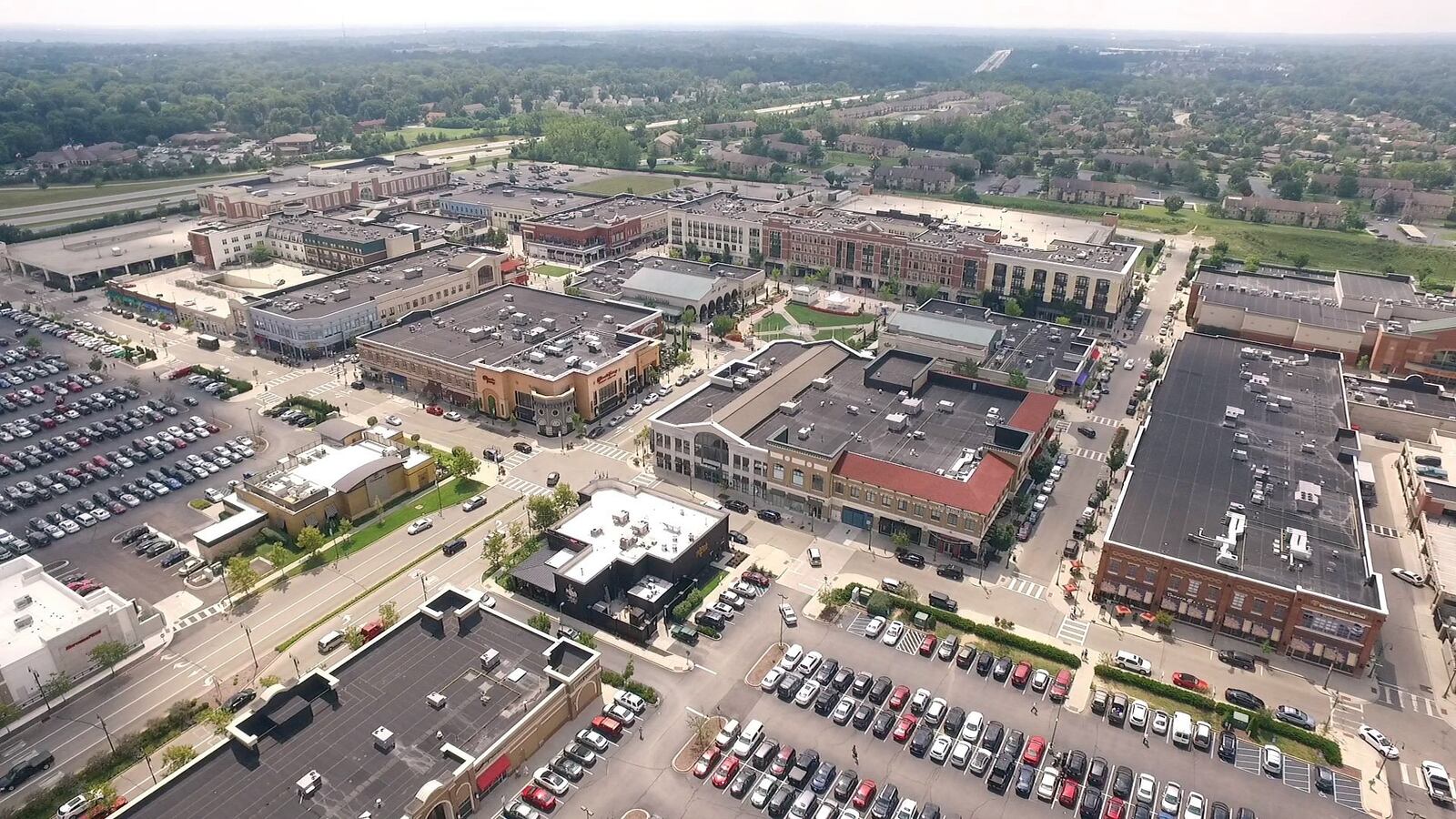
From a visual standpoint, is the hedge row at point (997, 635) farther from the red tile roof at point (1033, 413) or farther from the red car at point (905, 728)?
the red tile roof at point (1033, 413)

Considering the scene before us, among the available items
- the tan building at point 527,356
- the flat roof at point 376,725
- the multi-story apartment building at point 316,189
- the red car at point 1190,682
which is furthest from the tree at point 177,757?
the multi-story apartment building at point 316,189

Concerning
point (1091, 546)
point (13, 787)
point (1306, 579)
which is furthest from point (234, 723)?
point (1306, 579)

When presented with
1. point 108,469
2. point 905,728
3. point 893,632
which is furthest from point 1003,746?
point 108,469

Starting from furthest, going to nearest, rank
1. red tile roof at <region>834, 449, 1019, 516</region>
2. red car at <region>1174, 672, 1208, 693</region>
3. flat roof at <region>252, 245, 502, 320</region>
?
flat roof at <region>252, 245, 502, 320</region> < red tile roof at <region>834, 449, 1019, 516</region> < red car at <region>1174, 672, 1208, 693</region>

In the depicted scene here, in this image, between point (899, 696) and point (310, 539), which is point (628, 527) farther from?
point (310, 539)

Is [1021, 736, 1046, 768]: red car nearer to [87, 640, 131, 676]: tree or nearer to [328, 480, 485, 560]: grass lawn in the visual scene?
[328, 480, 485, 560]: grass lawn

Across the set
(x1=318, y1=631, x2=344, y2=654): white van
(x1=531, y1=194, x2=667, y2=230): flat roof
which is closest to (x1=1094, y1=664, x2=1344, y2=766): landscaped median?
(x1=318, y1=631, x2=344, y2=654): white van
